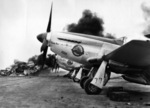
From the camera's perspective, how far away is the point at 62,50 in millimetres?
10906

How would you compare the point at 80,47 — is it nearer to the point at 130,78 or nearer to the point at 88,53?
the point at 88,53

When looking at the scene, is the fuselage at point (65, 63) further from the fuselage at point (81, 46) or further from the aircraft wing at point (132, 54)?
the aircraft wing at point (132, 54)

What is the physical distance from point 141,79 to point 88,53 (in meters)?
2.61

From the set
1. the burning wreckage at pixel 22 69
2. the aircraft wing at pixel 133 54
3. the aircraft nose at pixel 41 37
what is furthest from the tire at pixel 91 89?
the burning wreckage at pixel 22 69

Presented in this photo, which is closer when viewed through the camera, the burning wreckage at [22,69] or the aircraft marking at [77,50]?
the aircraft marking at [77,50]

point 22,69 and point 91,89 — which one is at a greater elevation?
point 91,89

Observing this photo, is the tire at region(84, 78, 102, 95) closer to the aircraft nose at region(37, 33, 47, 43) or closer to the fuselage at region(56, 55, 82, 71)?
the aircraft nose at region(37, 33, 47, 43)

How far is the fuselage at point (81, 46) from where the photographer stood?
32.8 feet

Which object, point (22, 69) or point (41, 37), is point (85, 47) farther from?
point (22, 69)

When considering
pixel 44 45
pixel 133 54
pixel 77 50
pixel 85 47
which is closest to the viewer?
pixel 133 54

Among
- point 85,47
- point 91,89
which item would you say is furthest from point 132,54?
point 85,47

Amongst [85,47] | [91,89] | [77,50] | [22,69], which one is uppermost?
[85,47]

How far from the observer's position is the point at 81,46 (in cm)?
1034

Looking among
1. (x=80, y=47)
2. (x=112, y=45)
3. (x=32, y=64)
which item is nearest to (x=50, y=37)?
(x=80, y=47)
